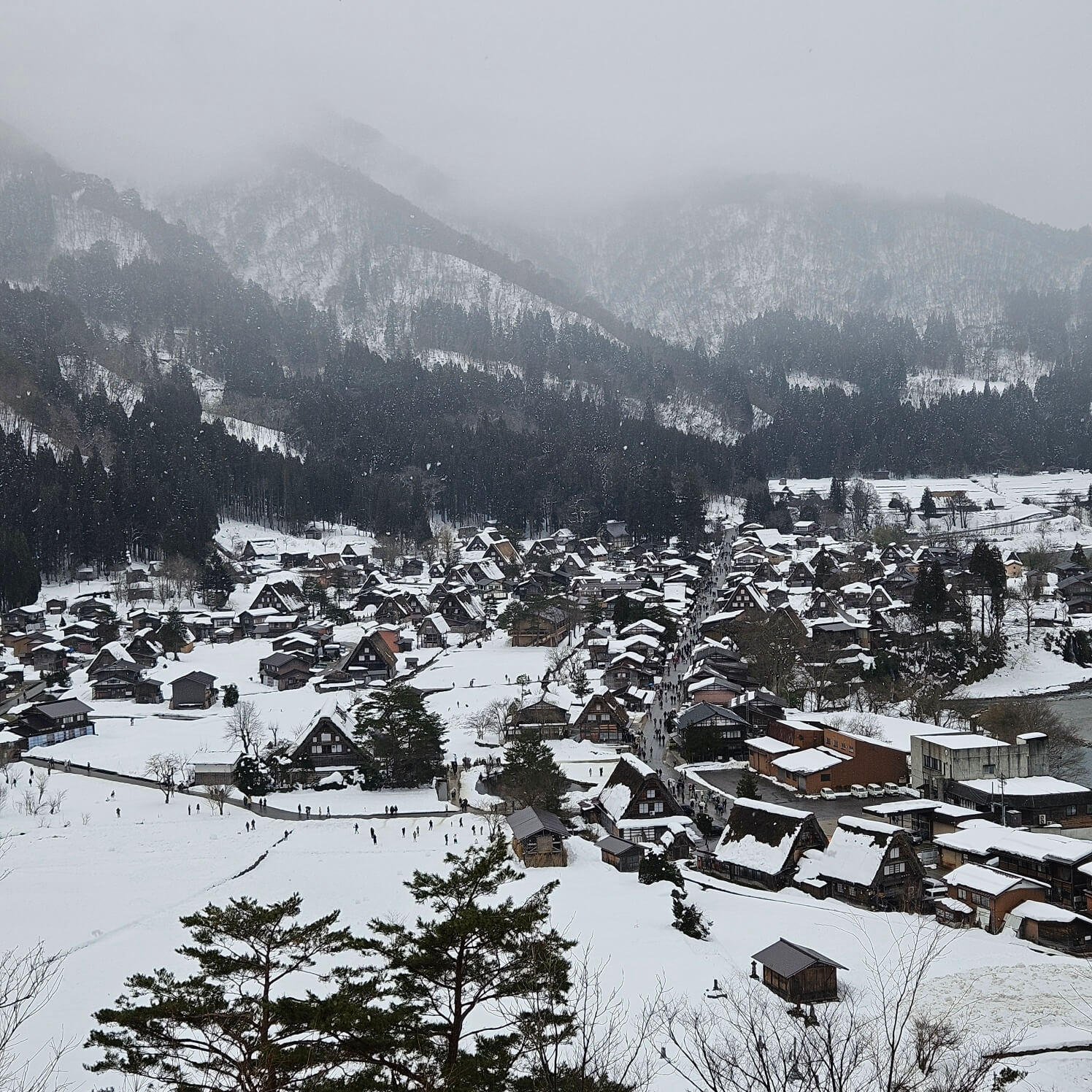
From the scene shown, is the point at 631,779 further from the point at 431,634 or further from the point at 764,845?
the point at 431,634

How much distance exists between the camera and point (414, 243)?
171375 mm

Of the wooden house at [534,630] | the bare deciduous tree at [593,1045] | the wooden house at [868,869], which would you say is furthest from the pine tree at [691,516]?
the bare deciduous tree at [593,1045]

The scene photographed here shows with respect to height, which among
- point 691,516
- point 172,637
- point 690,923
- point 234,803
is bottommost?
point 234,803

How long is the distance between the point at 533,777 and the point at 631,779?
2.66 meters

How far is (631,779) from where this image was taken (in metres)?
25.0

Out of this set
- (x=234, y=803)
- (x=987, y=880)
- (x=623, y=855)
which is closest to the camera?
(x=987, y=880)

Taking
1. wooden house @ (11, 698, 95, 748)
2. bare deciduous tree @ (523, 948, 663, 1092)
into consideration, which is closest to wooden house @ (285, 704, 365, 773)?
wooden house @ (11, 698, 95, 748)

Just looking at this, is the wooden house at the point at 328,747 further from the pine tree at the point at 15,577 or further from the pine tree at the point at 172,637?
the pine tree at the point at 15,577

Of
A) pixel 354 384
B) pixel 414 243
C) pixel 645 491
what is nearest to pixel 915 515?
pixel 645 491

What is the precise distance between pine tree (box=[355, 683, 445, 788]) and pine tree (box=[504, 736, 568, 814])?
136 inches

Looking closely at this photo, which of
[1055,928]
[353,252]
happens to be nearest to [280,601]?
[1055,928]

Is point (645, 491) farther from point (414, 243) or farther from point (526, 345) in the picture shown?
point (414, 243)

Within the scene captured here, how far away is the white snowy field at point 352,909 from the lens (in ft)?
46.8

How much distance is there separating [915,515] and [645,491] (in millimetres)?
25269
